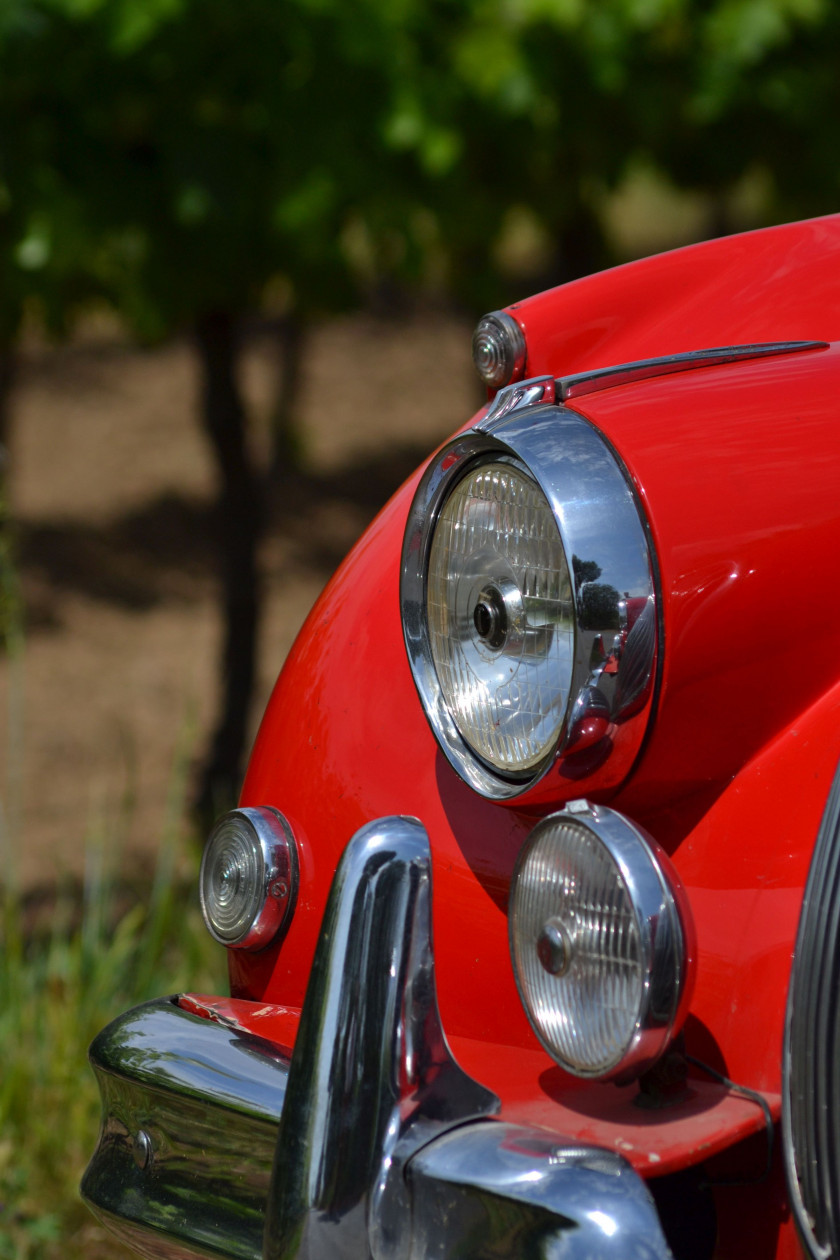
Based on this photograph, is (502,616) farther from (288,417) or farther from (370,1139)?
(288,417)

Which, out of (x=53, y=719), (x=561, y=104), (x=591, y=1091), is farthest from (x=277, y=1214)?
(x=53, y=719)

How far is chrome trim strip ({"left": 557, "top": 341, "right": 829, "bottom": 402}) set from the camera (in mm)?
1297

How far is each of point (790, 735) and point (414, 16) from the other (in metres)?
2.65

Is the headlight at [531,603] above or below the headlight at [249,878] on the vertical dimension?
above

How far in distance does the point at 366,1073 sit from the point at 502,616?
42 cm

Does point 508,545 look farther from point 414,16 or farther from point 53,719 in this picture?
point 53,719

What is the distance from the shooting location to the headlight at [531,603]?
1.11 meters

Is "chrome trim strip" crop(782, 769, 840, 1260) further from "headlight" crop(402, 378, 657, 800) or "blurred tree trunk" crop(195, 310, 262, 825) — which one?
"blurred tree trunk" crop(195, 310, 262, 825)

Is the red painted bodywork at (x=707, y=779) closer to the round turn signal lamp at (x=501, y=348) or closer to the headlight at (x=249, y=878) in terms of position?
the headlight at (x=249, y=878)

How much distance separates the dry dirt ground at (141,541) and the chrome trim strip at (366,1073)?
1.61 meters

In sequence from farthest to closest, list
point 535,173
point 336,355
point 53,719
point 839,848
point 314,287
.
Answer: point 336,355, point 53,719, point 535,173, point 314,287, point 839,848

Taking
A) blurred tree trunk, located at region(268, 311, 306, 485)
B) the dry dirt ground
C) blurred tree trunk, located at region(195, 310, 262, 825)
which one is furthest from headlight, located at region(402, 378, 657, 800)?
blurred tree trunk, located at region(268, 311, 306, 485)

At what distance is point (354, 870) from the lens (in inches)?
44.0

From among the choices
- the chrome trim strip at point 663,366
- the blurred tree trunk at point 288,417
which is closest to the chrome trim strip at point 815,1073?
the chrome trim strip at point 663,366
